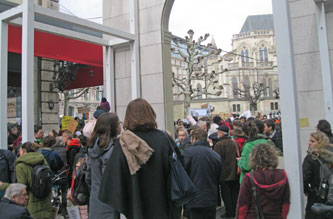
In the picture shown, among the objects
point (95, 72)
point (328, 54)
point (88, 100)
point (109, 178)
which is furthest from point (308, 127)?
point (88, 100)

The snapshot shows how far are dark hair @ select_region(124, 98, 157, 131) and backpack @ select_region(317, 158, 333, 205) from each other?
2116 mm

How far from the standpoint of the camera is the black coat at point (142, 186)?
8.57 feet

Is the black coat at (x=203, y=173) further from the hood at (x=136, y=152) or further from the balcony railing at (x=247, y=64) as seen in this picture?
the balcony railing at (x=247, y=64)

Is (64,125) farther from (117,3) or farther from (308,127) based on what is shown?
(308,127)

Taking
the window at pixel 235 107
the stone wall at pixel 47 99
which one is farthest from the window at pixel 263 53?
the stone wall at pixel 47 99

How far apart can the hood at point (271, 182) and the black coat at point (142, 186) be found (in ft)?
3.37

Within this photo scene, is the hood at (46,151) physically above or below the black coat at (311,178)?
above

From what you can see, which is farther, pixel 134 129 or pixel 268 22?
pixel 268 22

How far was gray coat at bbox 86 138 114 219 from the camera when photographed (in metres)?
3.18

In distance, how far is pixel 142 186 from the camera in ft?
8.66

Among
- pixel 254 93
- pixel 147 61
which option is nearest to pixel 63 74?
pixel 147 61

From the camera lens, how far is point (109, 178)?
2.67 metres

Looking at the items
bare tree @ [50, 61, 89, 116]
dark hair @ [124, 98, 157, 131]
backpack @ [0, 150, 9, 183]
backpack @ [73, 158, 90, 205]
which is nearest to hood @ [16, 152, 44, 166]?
backpack @ [0, 150, 9, 183]

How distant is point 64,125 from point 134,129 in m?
8.70
